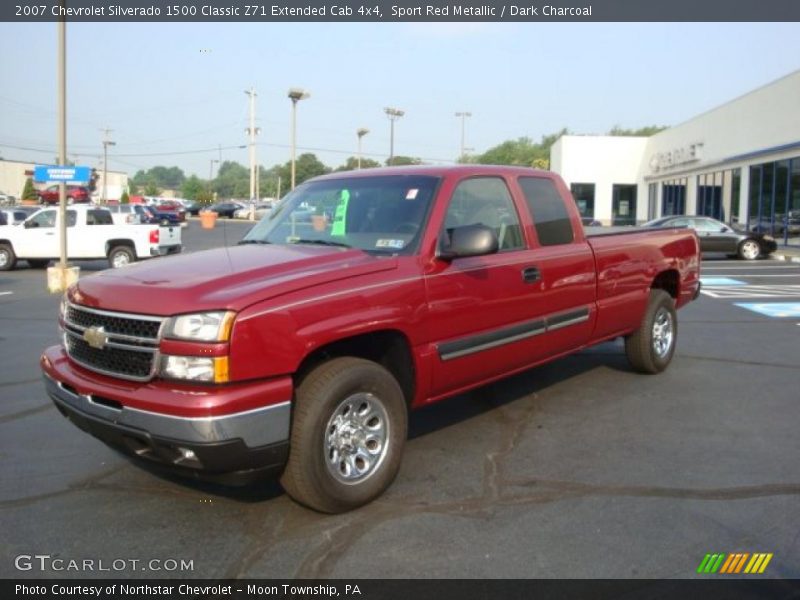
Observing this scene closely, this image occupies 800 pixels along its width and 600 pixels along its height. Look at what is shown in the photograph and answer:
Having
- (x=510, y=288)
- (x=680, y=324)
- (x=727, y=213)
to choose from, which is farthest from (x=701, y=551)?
(x=727, y=213)

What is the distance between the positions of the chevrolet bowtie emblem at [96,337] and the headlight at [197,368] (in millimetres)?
493

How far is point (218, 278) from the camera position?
367cm

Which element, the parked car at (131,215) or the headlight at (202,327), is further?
the parked car at (131,215)

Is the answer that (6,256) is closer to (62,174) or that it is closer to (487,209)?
(62,174)

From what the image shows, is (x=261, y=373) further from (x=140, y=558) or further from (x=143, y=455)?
(x=140, y=558)

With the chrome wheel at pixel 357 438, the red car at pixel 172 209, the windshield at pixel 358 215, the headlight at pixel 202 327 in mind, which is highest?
the red car at pixel 172 209

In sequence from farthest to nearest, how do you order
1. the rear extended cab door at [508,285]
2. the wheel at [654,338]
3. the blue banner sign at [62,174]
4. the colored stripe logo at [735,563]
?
the blue banner sign at [62,174] → the wheel at [654,338] → the rear extended cab door at [508,285] → the colored stripe logo at [735,563]

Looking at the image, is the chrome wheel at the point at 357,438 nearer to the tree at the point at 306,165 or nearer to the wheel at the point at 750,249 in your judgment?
the wheel at the point at 750,249

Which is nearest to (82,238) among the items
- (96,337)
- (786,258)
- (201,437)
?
(96,337)

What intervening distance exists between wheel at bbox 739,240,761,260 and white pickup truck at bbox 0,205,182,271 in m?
17.3

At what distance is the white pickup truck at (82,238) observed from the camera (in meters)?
18.6

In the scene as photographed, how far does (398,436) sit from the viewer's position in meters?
4.06

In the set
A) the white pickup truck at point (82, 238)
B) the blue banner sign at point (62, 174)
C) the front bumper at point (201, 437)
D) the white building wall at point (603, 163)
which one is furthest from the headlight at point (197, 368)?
the white building wall at point (603, 163)

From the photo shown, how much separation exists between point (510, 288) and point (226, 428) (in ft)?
7.62
